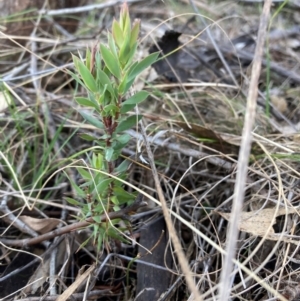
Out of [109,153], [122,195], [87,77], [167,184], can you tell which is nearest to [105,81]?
[87,77]

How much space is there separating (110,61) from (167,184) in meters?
0.42

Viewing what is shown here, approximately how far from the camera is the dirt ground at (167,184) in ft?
3.21

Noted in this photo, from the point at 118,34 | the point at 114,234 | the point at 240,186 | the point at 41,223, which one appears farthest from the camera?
the point at 41,223

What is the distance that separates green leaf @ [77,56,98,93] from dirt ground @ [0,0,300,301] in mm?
134

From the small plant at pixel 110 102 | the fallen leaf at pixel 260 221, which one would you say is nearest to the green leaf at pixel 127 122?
the small plant at pixel 110 102

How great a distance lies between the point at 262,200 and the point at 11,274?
657 mm

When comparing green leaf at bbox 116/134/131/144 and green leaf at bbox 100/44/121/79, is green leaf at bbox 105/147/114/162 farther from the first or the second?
green leaf at bbox 100/44/121/79

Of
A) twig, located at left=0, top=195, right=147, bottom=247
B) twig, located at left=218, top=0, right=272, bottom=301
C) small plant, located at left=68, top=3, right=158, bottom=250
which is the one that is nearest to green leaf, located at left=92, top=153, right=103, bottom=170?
small plant, located at left=68, top=3, right=158, bottom=250

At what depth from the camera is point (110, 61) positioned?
34.5 inches

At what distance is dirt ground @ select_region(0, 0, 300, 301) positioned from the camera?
978 mm

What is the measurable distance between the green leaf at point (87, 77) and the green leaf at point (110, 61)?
0.04m

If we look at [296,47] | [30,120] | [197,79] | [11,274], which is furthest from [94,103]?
[296,47]

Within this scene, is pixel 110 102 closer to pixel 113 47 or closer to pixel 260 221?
pixel 113 47

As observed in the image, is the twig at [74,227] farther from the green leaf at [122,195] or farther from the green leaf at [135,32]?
the green leaf at [135,32]
